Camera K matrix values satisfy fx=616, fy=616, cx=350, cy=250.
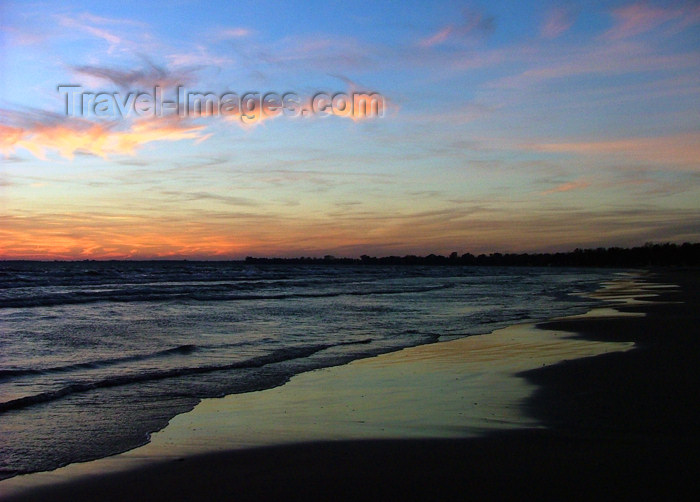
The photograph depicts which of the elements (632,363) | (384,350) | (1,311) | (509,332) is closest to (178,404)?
(384,350)

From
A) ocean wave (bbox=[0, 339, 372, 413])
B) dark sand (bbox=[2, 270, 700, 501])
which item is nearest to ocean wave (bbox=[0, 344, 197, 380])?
ocean wave (bbox=[0, 339, 372, 413])

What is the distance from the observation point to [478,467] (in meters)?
5.20

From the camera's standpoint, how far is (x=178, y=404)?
8000 millimetres

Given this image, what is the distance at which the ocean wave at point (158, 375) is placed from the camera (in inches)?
316

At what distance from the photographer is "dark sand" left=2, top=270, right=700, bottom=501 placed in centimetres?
468

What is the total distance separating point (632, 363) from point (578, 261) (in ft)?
526

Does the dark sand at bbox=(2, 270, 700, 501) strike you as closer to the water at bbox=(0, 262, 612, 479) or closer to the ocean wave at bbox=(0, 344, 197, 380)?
the water at bbox=(0, 262, 612, 479)

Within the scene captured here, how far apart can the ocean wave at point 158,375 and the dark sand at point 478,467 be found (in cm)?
347

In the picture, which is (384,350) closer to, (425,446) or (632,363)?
(632,363)

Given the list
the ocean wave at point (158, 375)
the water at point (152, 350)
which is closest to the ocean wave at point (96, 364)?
the water at point (152, 350)

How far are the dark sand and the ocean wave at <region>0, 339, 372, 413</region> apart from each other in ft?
11.4

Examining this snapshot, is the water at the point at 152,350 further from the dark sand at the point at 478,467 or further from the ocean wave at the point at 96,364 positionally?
the dark sand at the point at 478,467

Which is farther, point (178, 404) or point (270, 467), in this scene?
point (178, 404)

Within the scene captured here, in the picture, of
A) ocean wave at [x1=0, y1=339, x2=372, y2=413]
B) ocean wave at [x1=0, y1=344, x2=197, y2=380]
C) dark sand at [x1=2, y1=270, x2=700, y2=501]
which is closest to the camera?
dark sand at [x1=2, y1=270, x2=700, y2=501]
